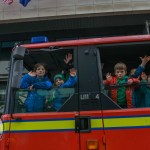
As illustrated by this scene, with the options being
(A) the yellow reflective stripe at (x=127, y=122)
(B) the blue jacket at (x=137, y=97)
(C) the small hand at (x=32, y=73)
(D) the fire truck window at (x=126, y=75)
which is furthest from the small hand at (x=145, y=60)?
(C) the small hand at (x=32, y=73)

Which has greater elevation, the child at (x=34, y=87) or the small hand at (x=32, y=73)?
the small hand at (x=32, y=73)

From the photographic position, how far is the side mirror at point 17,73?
3.92 meters

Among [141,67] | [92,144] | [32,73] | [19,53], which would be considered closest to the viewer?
[92,144]

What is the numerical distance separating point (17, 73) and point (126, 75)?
1.32 metres

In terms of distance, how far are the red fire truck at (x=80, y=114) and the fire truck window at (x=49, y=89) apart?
1cm

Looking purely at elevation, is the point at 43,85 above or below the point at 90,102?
above

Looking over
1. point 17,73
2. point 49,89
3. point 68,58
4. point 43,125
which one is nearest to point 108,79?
point 68,58

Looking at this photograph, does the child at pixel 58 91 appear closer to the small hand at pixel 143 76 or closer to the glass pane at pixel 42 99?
the glass pane at pixel 42 99

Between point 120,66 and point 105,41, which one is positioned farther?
point 120,66

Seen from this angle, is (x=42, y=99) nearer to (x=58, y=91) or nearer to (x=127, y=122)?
(x=58, y=91)

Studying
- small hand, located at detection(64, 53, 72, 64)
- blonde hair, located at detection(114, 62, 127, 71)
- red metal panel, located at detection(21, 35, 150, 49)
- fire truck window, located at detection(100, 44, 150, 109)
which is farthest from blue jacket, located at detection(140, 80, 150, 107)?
small hand, located at detection(64, 53, 72, 64)

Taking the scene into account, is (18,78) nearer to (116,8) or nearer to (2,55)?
(116,8)

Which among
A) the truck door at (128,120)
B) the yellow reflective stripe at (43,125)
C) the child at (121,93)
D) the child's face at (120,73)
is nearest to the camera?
the truck door at (128,120)

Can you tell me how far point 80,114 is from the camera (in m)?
3.90
